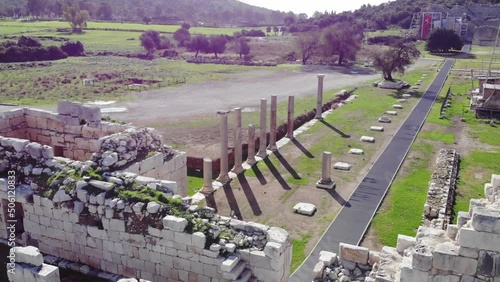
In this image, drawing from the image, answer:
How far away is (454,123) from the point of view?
39.8 metres

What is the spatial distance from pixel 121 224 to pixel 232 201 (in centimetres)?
1066

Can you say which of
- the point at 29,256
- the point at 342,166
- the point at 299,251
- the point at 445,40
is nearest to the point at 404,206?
the point at 342,166

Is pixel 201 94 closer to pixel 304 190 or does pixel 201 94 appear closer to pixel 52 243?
pixel 304 190

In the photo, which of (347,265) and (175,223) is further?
(347,265)

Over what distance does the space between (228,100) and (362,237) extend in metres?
31.7

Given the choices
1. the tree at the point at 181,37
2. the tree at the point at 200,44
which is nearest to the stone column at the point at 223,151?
the tree at the point at 200,44

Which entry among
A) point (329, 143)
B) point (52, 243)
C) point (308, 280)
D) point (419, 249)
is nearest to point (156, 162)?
point (52, 243)

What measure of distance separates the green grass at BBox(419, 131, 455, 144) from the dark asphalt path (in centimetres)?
81

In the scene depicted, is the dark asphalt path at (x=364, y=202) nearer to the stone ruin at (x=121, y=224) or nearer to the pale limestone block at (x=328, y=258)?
the pale limestone block at (x=328, y=258)

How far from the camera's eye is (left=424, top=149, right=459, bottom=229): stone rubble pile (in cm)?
2039

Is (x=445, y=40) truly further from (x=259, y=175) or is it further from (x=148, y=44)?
(x=259, y=175)

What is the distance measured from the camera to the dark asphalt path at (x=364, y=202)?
18623 mm

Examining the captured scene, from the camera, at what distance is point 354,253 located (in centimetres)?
1345

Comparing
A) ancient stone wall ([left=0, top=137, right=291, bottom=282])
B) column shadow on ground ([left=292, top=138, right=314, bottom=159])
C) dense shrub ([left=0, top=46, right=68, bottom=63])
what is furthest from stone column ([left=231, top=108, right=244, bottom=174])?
dense shrub ([left=0, top=46, right=68, bottom=63])
